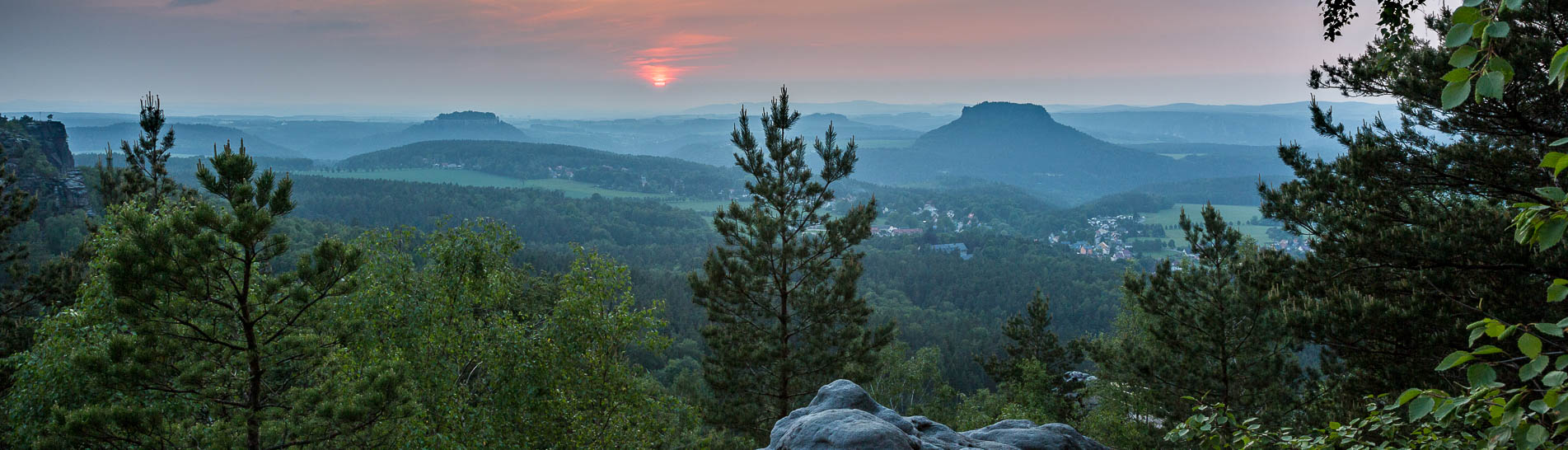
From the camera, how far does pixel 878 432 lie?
21.9ft

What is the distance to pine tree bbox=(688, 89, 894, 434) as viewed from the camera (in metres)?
18.4

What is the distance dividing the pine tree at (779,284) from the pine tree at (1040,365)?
10.5 meters

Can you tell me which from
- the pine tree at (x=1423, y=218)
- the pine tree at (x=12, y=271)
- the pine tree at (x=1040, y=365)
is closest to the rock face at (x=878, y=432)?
the pine tree at (x=1423, y=218)

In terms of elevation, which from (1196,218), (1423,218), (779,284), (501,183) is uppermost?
(1423,218)

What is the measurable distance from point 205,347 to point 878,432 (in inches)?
376

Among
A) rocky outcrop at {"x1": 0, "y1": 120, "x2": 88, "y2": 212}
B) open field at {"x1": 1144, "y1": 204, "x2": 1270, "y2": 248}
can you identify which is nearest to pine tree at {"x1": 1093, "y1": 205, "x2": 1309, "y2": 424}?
rocky outcrop at {"x1": 0, "y1": 120, "x2": 88, "y2": 212}

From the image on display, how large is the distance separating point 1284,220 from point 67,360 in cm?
1870

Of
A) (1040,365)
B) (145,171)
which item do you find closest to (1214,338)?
(1040,365)

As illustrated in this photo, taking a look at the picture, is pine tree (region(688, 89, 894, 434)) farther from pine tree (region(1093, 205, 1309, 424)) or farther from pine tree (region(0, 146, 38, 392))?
pine tree (region(0, 146, 38, 392))

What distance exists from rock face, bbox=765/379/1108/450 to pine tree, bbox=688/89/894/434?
961 cm

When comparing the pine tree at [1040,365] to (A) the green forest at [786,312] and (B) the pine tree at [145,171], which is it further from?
(B) the pine tree at [145,171]

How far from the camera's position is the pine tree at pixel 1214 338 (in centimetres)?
1548

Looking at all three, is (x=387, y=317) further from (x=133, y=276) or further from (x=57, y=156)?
(x=57, y=156)

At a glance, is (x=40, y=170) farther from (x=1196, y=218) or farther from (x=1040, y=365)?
(x=1196, y=218)
